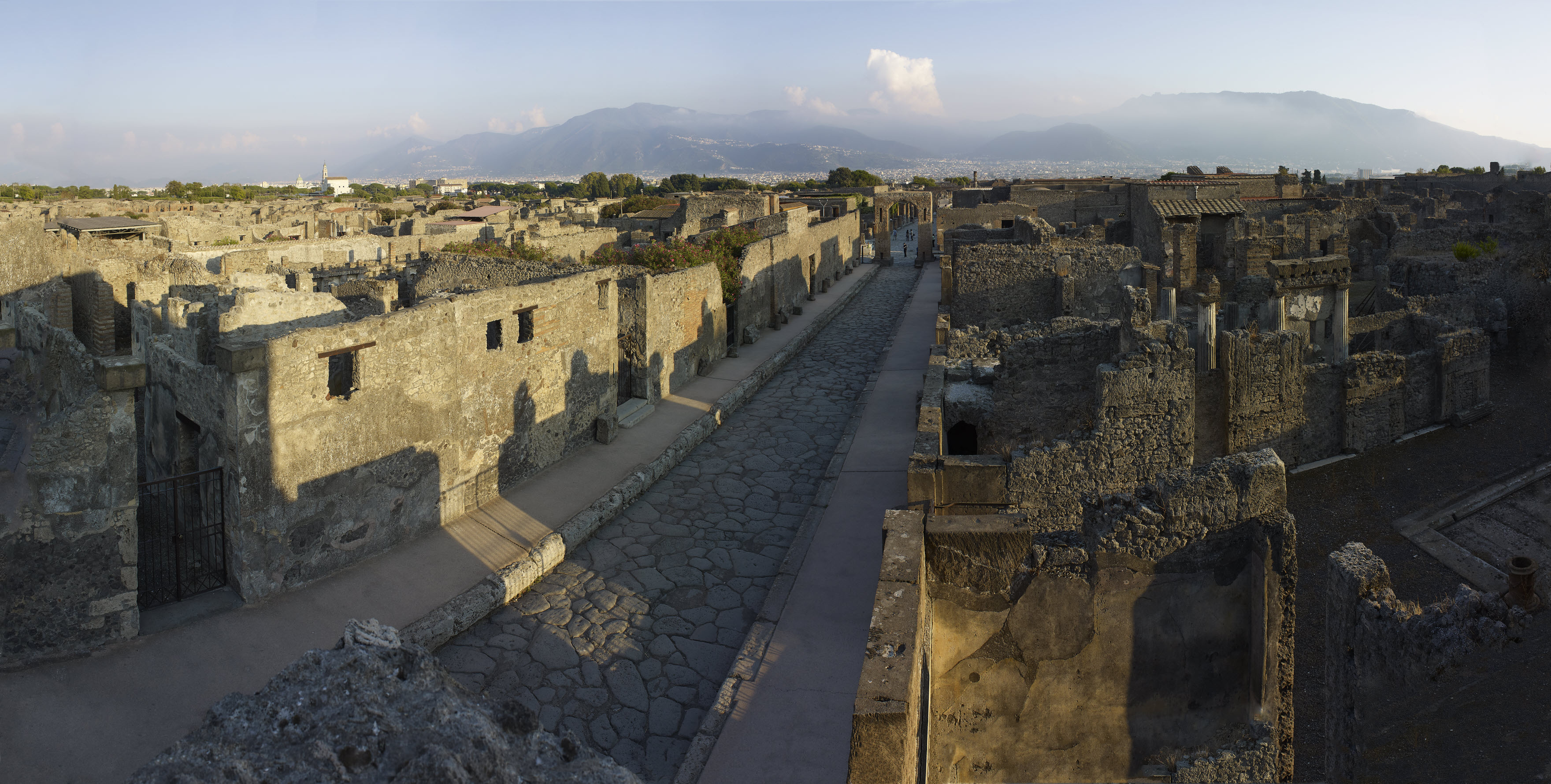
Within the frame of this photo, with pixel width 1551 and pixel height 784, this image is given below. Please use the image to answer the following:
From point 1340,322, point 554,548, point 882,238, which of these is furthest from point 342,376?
point 882,238

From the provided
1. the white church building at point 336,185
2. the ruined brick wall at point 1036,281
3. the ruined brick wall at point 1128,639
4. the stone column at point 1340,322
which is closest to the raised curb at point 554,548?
the ruined brick wall at point 1128,639

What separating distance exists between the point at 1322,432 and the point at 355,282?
14.4m

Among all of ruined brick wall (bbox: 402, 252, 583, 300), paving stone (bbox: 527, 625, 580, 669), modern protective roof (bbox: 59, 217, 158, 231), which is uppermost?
modern protective roof (bbox: 59, 217, 158, 231)

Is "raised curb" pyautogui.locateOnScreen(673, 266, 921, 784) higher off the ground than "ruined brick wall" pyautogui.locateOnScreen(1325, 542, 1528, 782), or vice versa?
"ruined brick wall" pyautogui.locateOnScreen(1325, 542, 1528, 782)

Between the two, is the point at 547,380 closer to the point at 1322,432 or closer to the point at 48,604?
the point at 48,604

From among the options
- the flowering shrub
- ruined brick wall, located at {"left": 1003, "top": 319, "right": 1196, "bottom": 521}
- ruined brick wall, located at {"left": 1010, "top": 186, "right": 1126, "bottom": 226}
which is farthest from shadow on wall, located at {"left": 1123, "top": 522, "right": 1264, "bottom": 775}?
ruined brick wall, located at {"left": 1010, "top": 186, "right": 1126, "bottom": 226}

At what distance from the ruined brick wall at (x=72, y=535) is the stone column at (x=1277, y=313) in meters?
13.6

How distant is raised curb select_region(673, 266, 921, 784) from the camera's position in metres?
6.18

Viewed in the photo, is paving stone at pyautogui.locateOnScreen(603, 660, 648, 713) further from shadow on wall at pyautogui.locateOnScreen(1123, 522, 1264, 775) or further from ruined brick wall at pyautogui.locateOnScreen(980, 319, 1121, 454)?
ruined brick wall at pyautogui.locateOnScreen(980, 319, 1121, 454)

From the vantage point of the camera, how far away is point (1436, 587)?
9359 millimetres

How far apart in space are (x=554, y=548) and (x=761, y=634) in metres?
2.77

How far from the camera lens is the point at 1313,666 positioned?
8281 mm

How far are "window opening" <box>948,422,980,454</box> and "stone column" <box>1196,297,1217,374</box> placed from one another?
2765 mm

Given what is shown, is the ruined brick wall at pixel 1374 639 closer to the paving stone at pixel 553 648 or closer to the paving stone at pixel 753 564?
the paving stone at pixel 753 564
